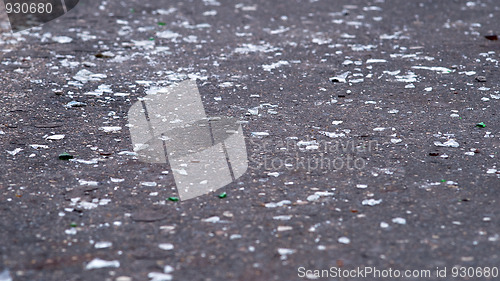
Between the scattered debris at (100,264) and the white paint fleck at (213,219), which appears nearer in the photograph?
the scattered debris at (100,264)

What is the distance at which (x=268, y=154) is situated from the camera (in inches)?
142

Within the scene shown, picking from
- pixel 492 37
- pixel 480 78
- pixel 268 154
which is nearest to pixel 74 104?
pixel 268 154

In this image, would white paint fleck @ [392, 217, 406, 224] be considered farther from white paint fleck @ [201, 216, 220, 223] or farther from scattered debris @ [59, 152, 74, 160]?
scattered debris @ [59, 152, 74, 160]

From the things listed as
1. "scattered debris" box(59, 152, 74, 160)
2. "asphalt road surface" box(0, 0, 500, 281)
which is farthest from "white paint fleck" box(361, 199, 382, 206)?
"scattered debris" box(59, 152, 74, 160)

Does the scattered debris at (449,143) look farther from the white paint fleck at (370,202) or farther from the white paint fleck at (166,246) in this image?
the white paint fleck at (166,246)

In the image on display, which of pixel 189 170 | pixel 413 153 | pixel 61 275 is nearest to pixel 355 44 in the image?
pixel 413 153

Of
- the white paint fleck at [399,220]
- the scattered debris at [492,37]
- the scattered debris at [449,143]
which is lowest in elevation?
the scattered debris at [492,37]

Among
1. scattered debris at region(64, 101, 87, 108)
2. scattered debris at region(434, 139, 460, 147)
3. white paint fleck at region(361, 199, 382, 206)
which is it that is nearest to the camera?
white paint fleck at region(361, 199, 382, 206)

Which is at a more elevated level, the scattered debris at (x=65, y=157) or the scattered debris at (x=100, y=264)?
the scattered debris at (x=100, y=264)

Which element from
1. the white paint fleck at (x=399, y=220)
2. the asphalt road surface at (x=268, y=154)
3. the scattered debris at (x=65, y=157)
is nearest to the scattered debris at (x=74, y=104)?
the asphalt road surface at (x=268, y=154)

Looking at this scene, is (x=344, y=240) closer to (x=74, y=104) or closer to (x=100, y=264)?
(x=100, y=264)

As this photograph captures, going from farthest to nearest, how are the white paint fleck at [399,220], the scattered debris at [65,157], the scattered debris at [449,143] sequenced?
the scattered debris at [449,143] → the scattered debris at [65,157] → the white paint fleck at [399,220]

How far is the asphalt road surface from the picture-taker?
8.26ft

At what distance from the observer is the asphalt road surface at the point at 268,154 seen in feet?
8.26
